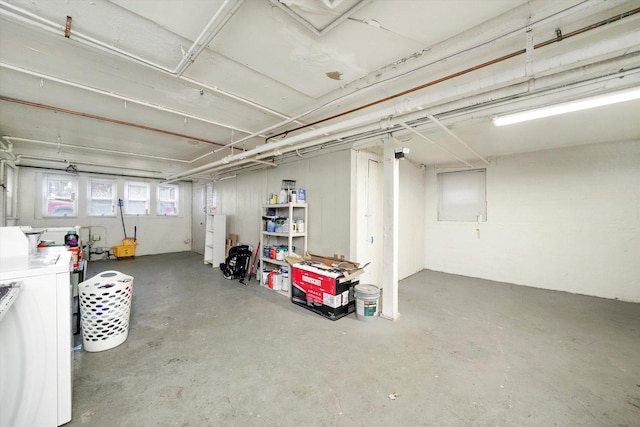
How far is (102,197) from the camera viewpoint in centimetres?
680

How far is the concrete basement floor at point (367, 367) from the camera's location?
1.67m

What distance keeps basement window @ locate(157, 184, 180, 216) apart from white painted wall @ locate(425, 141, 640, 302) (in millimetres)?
8638

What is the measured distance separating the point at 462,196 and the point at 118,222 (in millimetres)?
9378

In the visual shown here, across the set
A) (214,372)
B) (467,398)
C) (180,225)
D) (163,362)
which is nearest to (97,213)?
(180,225)

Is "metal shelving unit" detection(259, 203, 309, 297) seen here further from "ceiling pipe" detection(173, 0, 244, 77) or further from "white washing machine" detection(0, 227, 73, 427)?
"white washing machine" detection(0, 227, 73, 427)

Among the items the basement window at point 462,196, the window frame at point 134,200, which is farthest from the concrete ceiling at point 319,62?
the window frame at point 134,200

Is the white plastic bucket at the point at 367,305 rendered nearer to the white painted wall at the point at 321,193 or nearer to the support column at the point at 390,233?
the support column at the point at 390,233

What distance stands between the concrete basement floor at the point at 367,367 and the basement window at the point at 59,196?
502 cm

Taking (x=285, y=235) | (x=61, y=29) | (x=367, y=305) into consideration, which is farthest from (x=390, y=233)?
(x=61, y=29)

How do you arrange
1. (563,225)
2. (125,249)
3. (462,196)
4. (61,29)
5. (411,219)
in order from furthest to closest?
(125,249)
(462,196)
(411,219)
(563,225)
(61,29)

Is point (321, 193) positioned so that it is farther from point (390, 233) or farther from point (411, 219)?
point (411, 219)

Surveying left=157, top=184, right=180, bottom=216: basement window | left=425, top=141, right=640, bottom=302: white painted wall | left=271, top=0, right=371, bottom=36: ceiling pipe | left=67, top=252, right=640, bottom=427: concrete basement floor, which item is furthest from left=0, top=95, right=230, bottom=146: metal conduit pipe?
left=425, top=141, right=640, bottom=302: white painted wall

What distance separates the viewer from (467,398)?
1.82 metres

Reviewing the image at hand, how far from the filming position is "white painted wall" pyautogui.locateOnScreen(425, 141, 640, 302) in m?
3.88
